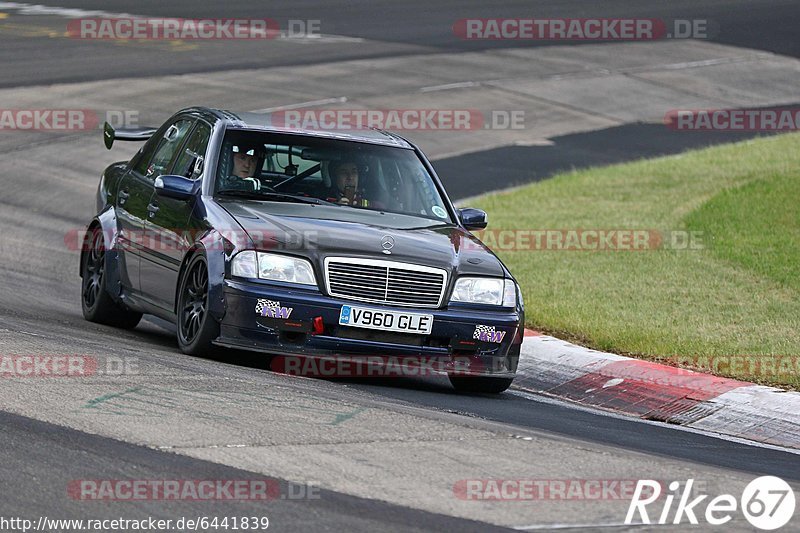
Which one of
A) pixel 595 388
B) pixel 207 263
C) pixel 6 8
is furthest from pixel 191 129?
pixel 6 8

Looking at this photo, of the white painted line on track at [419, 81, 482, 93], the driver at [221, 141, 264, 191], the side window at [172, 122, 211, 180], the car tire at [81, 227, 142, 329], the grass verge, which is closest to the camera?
the driver at [221, 141, 264, 191]

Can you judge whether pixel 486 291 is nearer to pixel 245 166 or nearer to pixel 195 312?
pixel 195 312

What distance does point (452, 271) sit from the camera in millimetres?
8992

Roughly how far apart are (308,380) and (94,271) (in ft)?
10.1

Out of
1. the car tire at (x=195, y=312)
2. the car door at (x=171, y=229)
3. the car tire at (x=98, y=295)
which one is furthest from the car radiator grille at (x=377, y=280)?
the car tire at (x=98, y=295)

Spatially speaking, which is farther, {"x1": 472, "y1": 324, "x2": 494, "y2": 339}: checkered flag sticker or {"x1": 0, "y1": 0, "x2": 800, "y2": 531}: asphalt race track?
{"x1": 472, "y1": 324, "x2": 494, "y2": 339}: checkered flag sticker

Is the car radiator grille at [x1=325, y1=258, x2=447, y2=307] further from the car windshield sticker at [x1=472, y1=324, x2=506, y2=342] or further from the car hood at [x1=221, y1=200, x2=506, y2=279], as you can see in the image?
the car windshield sticker at [x1=472, y1=324, x2=506, y2=342]

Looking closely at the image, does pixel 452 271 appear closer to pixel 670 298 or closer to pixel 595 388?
pixel 595 388

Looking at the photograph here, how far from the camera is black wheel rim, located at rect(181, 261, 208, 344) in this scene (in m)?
9.05

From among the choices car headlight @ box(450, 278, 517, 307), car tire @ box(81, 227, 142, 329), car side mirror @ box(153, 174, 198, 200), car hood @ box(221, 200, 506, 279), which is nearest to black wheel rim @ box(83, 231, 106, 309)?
car tire @ box(81, 227, 142, 329)

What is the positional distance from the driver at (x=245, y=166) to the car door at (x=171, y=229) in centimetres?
24

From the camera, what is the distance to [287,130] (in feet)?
33.0

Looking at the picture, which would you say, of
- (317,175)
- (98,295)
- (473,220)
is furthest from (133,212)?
(473,220)

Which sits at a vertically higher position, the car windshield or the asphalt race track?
the car windshield
